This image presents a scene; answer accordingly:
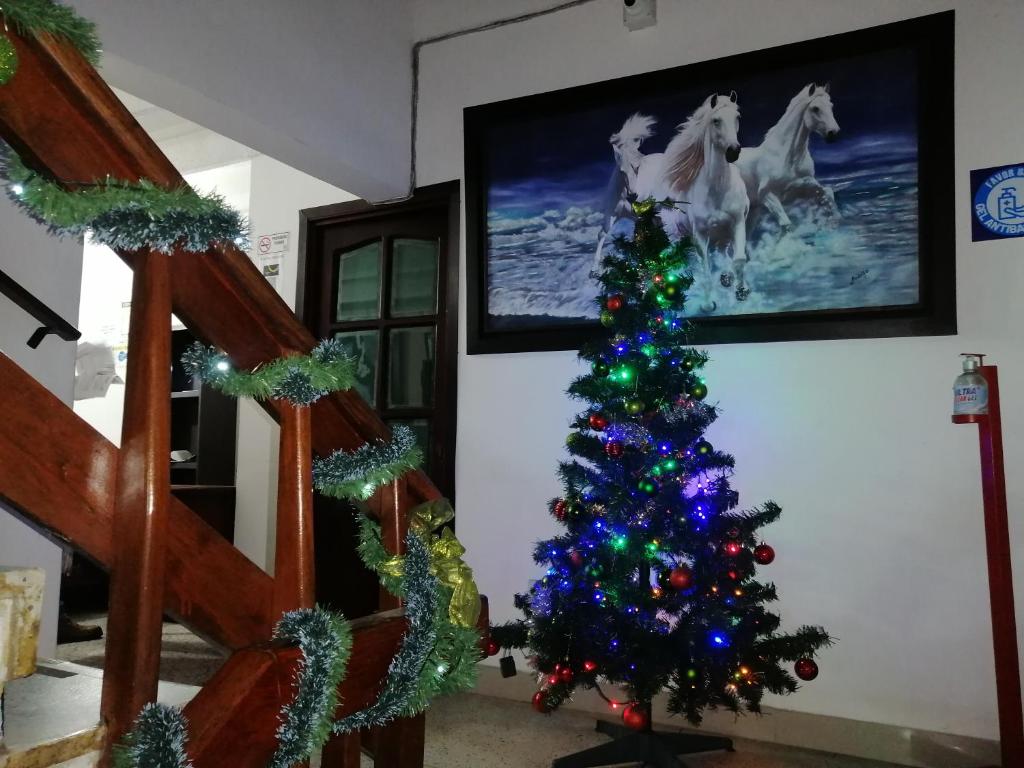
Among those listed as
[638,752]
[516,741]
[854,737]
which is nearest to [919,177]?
[854,737]

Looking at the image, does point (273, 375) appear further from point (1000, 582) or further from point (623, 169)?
point (623, 169)

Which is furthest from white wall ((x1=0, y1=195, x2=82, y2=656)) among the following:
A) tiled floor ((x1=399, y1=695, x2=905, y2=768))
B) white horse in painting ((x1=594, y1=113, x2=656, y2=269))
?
white horse in painting ((x1=594, y1=113, x2=656, y2=269))

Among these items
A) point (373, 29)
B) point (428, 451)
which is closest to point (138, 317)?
point (428, 451)

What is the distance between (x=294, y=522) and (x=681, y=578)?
125cm

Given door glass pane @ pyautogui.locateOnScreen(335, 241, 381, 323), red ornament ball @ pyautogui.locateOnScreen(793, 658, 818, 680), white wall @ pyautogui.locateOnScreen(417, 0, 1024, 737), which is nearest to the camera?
red ornament ball @ pyautogui.locateOnScreen(793, 658, 818, 680)

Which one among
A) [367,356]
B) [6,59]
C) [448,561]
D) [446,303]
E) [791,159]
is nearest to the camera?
[6,59]

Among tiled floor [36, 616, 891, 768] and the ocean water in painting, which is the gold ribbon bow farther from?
the ocean water in painting

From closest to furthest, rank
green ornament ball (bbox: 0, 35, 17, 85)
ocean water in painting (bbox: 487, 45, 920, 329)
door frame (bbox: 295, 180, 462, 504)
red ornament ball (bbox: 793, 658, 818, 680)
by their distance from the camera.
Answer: green ornament ball (bbox: 0, 35, 17, 85) → red ornament ball (bbox: 793, 658, 818, 680) → ocean water in painting (bbox: 487, 45, 920, 329) → door frame (bbox: 295, 180, 462, 504)

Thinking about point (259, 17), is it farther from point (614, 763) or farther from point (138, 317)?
point (614, 763)

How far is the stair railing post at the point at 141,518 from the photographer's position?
746 millimetres

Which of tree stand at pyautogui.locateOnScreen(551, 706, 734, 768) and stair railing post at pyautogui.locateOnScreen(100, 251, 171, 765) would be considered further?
tree stand at pyautogui.locateOnScreen(551, 706, 734, 768)

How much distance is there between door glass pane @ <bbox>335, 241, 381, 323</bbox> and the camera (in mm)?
3441

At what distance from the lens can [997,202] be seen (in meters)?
2.23

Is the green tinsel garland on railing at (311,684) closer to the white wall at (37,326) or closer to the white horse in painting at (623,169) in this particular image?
the white wall at (37,326)
